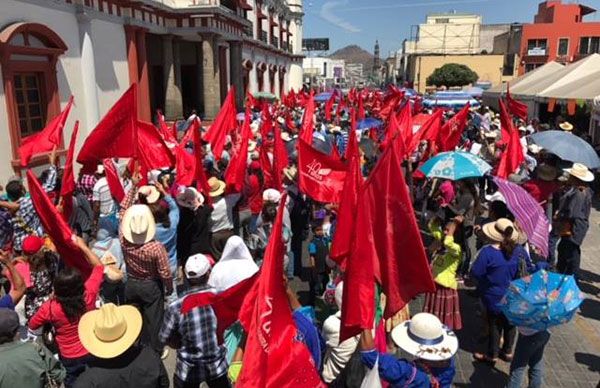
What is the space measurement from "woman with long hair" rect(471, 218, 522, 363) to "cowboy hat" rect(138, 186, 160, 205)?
3.41 metres

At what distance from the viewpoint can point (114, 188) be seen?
21.1 feet

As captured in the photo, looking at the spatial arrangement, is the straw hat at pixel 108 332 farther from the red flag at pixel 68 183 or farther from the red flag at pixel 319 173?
the red flag at pixel 319 173

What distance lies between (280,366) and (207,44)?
20.5m

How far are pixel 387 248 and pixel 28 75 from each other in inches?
442

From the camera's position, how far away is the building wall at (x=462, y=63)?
64062mm

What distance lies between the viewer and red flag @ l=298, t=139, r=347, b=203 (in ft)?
19.8

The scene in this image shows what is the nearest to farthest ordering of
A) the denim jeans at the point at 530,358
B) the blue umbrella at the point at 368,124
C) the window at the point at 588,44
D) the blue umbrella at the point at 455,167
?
the denim jeans at the point at 530,358
the blue umbrella at the point at 455,167
the blue umbrella at the point at 368,124
the window at the point at 588,44

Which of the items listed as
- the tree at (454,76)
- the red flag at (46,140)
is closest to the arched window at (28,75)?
the red flag at (46,140)

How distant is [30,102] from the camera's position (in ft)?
38.4

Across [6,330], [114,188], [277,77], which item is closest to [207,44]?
[114,188]

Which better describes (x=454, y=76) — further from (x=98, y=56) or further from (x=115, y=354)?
(x=115, y=354)

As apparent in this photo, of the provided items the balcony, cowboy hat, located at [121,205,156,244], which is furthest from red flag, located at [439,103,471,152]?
the balcony

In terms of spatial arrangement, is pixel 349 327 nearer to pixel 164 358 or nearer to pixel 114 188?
pixel 164 358

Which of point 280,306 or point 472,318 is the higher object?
point 280,306
